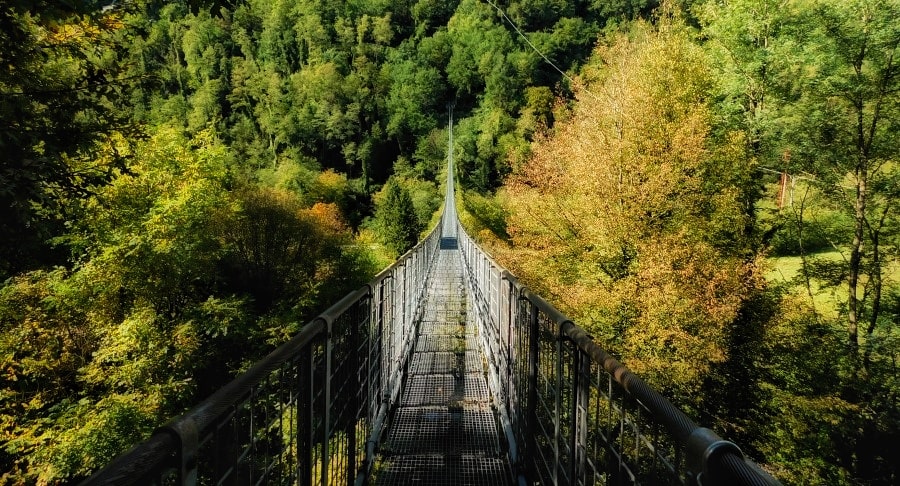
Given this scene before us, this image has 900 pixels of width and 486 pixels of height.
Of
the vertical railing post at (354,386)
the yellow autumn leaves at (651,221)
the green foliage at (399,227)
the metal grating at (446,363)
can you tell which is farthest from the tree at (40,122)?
the green foliage at (399,227)

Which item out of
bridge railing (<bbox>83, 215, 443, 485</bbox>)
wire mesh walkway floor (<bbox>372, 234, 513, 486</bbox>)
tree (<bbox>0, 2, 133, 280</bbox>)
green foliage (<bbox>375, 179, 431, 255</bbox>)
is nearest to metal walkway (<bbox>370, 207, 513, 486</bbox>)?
wire mesh walkway floor (<bbox>372, 234, 513, 486</bbox>)

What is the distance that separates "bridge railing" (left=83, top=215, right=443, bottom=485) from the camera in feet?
2.33

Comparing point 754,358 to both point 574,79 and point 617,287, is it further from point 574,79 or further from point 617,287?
point 574,79

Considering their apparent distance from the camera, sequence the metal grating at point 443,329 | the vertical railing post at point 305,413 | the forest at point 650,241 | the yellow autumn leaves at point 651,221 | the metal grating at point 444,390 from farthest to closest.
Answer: the yellow autumn leaves at point 651,221 → the forest at point 650,241 → the metal grating at point 443,329 → the metal grating at point 444,390 → the vertical railing post at point 305,413

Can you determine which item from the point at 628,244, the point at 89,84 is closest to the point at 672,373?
the point at 628,244

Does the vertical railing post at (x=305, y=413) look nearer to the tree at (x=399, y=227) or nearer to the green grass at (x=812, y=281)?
the green grass at (x=812, y=281)

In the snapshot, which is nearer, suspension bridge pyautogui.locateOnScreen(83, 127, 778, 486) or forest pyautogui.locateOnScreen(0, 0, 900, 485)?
suspension bridge pyautogui.locateOnScreen(83, 127, 778, 486)

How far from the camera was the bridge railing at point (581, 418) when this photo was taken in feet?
2.44

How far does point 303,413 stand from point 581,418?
0.91m

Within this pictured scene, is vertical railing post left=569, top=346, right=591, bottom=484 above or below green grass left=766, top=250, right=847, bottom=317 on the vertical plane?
above

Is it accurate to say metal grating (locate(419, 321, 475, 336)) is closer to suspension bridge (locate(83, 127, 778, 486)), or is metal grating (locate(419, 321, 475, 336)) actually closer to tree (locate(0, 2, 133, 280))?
suspension bridge (locate(83, 127, 778, 486))

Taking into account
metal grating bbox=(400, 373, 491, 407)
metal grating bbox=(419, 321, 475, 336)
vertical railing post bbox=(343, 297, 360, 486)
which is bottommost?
metal grating bbox=(419, 321, 475, 336)

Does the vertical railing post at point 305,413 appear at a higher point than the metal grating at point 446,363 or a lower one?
higher

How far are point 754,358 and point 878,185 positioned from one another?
4.13 metres
